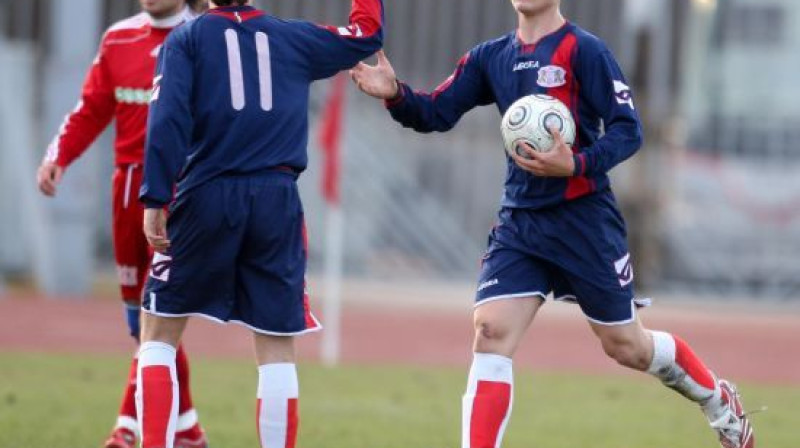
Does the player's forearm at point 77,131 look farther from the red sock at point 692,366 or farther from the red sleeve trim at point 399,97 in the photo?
the red sock at point 692,366

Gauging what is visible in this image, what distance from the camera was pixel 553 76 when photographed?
693 cm

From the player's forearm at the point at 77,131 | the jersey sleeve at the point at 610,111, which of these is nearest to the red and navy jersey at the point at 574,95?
the jersey sleeve at the point at 610,111

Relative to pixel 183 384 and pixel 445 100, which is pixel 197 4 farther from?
pixel 183 384

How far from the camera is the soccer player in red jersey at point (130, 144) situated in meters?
8.11

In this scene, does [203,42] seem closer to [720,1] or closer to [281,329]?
[281,329]

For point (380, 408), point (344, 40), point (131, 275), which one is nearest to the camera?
point (344, 40)

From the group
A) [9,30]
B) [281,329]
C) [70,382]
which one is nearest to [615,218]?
[281,329]

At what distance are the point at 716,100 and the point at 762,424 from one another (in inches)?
539

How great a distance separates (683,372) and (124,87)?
2978 millimetres

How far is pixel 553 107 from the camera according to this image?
676 cm

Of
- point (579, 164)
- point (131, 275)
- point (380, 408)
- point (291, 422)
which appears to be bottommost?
point (380, 408)

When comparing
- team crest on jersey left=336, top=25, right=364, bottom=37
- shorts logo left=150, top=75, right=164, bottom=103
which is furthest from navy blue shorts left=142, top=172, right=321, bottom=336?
team crest on jersey left=336, top=25, right=364, bottom=37

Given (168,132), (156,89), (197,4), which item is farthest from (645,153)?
(168,132)

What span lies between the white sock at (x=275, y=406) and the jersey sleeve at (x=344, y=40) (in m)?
1.21
